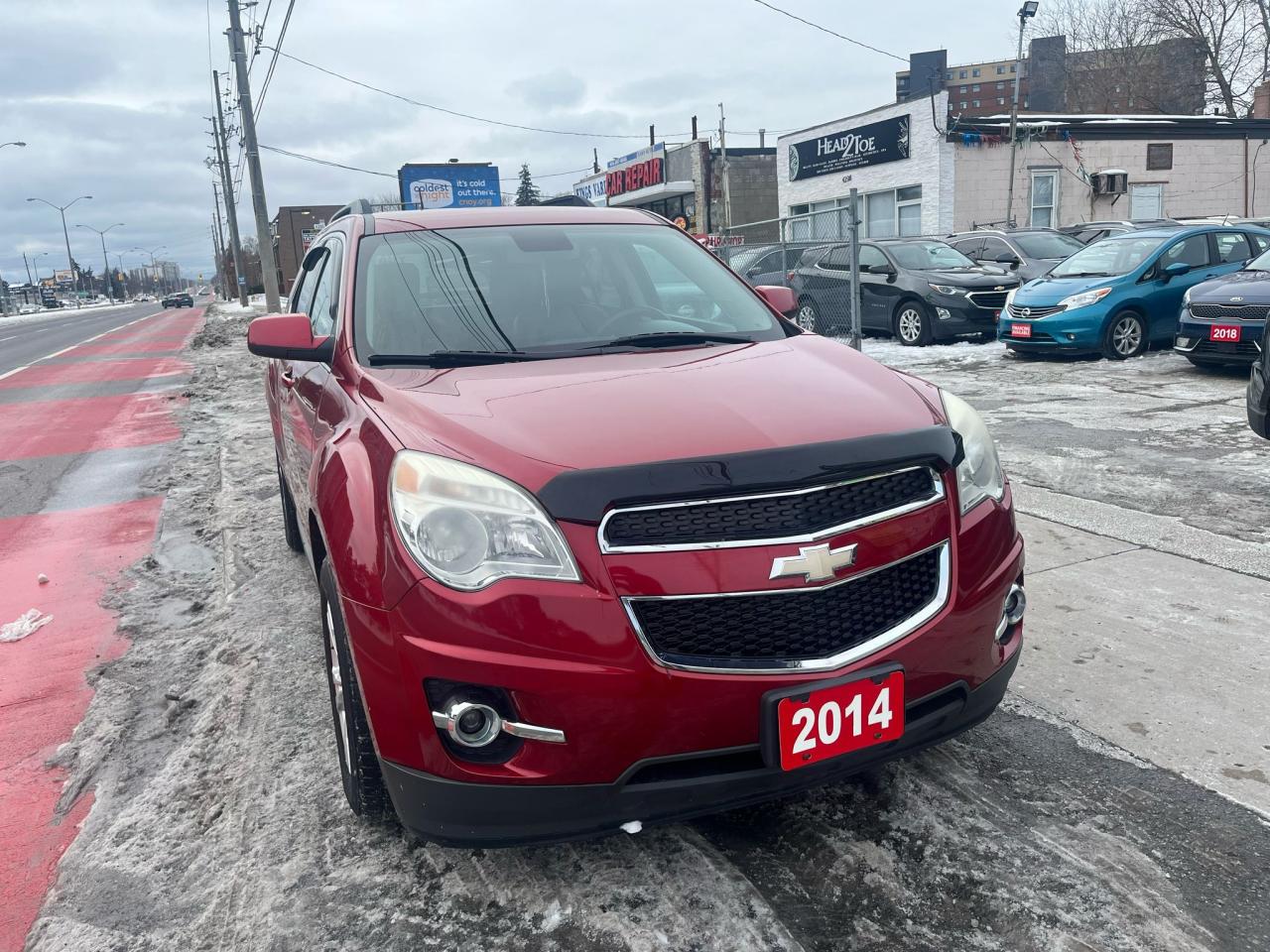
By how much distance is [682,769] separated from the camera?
84.7 inches

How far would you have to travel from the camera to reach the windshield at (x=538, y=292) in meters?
3.21

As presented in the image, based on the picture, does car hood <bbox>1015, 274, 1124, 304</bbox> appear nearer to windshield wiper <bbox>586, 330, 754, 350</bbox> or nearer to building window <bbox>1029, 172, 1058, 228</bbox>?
windshield wiper <bbox>586, 330, 754, 350</bbox>

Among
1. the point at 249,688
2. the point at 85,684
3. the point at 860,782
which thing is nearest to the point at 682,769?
the point at 860,782

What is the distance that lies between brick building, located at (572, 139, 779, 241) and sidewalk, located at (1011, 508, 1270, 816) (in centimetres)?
3148

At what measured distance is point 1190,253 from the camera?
12039mm

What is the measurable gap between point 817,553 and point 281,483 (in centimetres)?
407

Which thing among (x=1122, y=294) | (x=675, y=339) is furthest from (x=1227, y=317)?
(x=675, y=339)

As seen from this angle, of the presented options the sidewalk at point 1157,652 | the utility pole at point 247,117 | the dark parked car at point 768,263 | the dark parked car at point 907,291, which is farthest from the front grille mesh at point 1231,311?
the utility pole at point 247,117

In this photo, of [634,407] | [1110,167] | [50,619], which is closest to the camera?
[634,407]

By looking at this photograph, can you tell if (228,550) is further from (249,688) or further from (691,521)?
(691,521)

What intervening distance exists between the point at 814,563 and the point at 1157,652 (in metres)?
2.18

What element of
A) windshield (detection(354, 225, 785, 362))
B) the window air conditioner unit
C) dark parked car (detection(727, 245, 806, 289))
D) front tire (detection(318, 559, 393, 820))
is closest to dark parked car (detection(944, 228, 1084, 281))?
dark parked car (detection(727, 245, 806, 289))

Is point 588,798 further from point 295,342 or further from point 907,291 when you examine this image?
point 907,291

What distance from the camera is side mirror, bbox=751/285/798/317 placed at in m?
3.89
